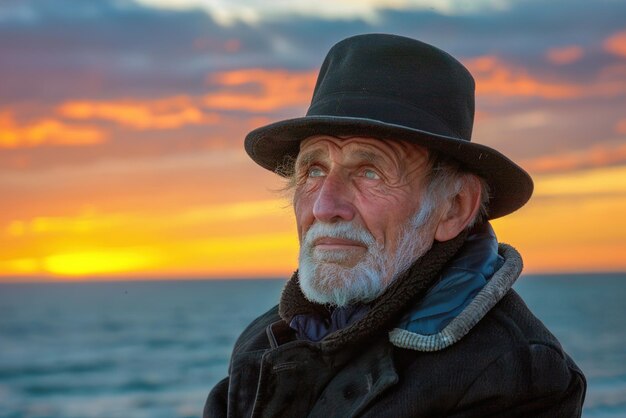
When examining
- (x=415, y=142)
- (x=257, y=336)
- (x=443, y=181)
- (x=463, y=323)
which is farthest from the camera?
(x=257, y=336)

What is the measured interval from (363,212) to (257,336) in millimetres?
615

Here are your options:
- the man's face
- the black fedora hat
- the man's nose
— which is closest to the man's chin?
the man's face

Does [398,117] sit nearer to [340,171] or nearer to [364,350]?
[340,171]

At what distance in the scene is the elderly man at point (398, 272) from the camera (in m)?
2.63

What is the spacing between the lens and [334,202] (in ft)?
9.55

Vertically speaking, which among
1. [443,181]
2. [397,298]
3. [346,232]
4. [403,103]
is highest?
[403,103]

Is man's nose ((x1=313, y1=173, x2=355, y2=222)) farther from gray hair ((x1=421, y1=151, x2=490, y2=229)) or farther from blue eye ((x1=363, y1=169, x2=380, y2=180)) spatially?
gray hair ((x1=421, y1=151, x2=490, y2=229))

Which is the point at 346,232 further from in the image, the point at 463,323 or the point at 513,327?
the point at 513,327

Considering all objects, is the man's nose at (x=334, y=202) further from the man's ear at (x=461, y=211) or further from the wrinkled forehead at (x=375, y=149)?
the man's ear at (x=461, y=211)

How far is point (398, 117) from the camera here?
286 centimetres

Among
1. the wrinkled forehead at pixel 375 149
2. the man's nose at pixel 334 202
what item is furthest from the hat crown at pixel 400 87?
the man's nose at pixel 334 202

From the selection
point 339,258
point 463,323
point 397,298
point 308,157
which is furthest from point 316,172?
point 463,323

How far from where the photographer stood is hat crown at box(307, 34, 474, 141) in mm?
2889

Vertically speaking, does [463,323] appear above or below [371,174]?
below
